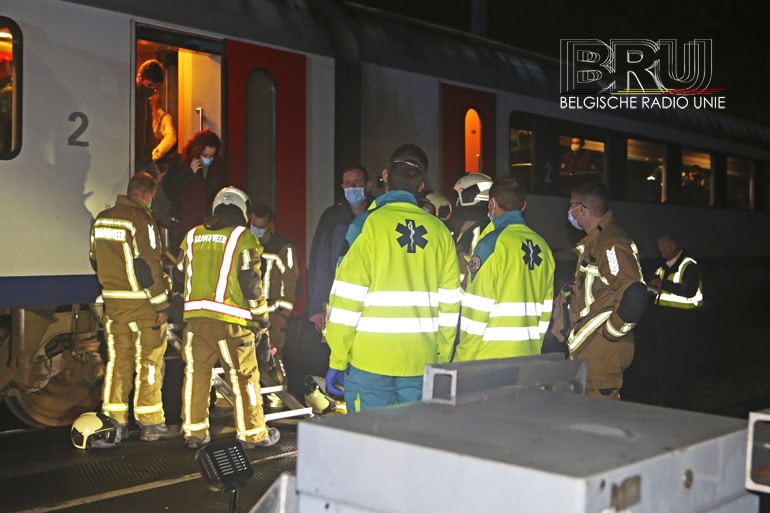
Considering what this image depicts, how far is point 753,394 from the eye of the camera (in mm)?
10086

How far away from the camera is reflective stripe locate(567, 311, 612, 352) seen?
5.71m

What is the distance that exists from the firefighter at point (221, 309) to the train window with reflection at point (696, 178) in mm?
11598

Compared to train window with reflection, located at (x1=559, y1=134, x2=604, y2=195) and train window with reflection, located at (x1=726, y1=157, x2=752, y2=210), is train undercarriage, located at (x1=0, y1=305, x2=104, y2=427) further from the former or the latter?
train window with reflection, located at (x1=726, y1=157, x2=752, y2=210)

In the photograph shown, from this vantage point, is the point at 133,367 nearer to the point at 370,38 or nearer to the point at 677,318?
the point at 370,38

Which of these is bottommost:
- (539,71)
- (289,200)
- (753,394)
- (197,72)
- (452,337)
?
(753,394)

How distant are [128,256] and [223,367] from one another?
103 cm

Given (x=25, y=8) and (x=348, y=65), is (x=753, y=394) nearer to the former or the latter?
(x=348, y=65)

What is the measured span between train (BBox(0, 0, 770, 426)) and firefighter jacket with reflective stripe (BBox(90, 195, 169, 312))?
8.9 inches

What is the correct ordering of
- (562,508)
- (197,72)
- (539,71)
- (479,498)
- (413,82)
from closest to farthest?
1. (562,508)
2. (479,498)
3. (197,72)
4. (413,82)
5. (539,71)

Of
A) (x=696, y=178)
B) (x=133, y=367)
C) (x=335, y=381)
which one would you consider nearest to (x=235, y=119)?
(x=133, y=367)

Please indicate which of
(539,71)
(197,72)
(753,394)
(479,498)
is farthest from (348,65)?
(479,498)

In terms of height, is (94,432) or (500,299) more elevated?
(500,299)

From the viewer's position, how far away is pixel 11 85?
6.56 m

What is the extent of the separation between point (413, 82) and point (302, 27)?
5.23 feet
